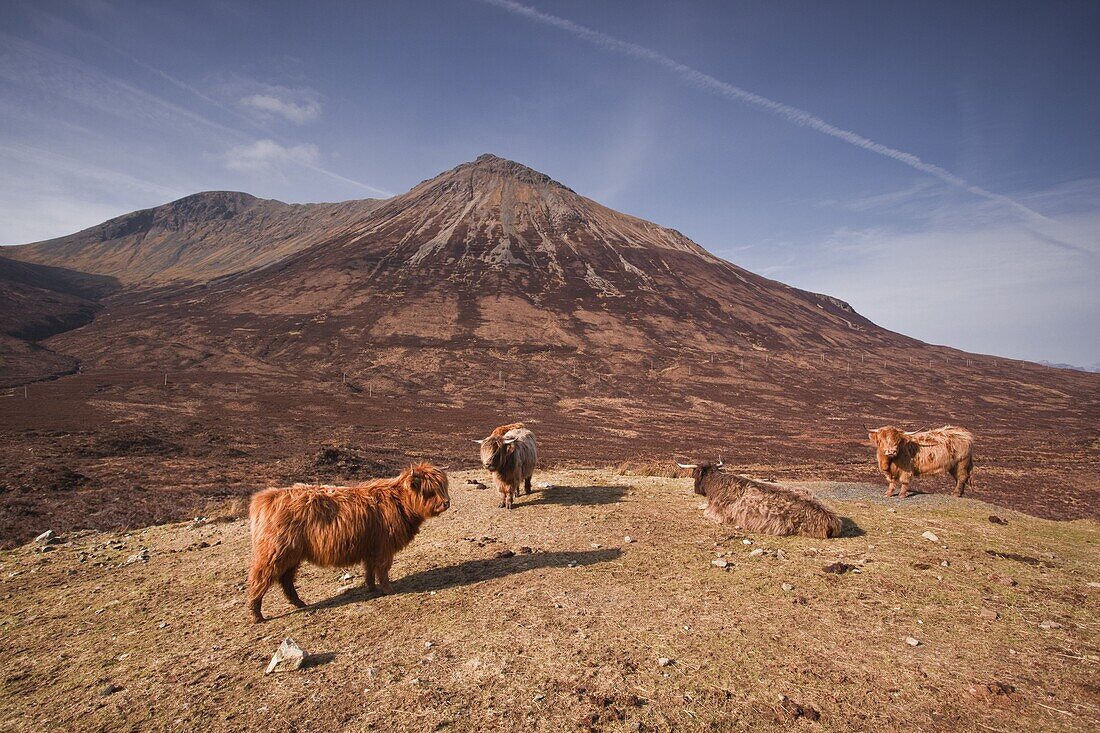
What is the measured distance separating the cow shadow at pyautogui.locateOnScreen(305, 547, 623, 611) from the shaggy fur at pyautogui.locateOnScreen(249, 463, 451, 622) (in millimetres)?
289

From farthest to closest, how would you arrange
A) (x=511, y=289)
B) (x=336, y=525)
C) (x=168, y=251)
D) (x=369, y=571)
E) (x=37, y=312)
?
(x=168, y=251)
(x=511, y=289)
(x=37, y=312)
(x=369, y=571)
(x=336, y=525)

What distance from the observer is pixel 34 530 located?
10.7 m

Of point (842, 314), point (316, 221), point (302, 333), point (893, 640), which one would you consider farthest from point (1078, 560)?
point (316, 221)

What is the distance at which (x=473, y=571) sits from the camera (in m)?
7.57

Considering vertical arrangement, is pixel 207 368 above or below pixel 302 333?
below

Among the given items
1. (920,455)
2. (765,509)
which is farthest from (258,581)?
(920,455)

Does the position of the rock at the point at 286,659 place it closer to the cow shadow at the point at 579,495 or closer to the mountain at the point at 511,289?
the cow shadow at the point at 579,495

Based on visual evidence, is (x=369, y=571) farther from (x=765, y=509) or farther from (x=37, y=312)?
(x=37, y=312)

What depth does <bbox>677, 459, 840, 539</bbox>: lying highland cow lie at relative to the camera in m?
9.12

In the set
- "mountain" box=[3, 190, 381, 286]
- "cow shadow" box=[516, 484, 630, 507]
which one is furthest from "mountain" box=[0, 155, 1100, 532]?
"cow shadow" box=[516, 484, 630, 507]

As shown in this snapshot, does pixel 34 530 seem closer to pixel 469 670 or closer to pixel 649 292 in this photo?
pixel 469 670

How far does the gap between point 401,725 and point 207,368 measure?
7157cm

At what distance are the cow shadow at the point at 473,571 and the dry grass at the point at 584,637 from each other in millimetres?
50

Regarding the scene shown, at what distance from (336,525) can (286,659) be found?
188 centimetres
